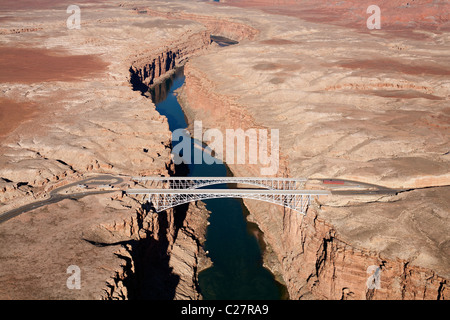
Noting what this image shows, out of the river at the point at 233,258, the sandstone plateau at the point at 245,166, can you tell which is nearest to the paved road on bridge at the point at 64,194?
the sandstone plateau at the point at 245,166

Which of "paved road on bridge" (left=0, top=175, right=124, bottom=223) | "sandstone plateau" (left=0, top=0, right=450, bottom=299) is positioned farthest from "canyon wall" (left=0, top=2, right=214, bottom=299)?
"paved road on bridge" (left=0, top=175, right=124, bottom=223)

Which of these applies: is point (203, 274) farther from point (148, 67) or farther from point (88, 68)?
point (148, 67)

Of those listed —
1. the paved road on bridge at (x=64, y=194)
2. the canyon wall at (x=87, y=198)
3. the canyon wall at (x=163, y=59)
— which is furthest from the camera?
the canyon wall at (x=163, y=59)

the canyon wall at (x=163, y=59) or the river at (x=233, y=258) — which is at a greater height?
the canyon wall at (x=163, y=59)

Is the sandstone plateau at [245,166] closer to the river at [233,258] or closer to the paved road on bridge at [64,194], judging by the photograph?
the paved road on bridge at [64,194]

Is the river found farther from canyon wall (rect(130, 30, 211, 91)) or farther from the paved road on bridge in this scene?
canyon wall (rect(130, 30, 211, 91))

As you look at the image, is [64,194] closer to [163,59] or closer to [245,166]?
[245,166]

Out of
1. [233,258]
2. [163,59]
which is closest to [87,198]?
[233,258]

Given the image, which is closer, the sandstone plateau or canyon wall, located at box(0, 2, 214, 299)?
canyon wall, located at box(0, 2, 214, 299)
